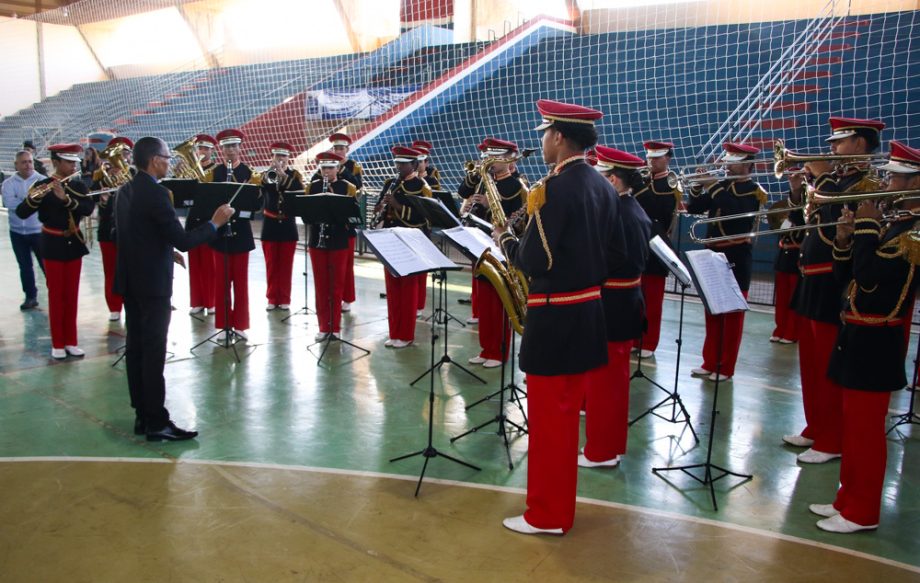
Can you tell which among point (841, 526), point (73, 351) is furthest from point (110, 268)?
point (841, 526)

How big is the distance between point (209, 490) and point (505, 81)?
584 inches

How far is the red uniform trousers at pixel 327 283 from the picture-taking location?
23.7 feet

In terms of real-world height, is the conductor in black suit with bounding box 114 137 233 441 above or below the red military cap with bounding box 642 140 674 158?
below

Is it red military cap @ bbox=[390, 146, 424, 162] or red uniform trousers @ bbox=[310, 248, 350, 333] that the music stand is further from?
red uniform trousers @ bbox=[310, 248, 350, 333]

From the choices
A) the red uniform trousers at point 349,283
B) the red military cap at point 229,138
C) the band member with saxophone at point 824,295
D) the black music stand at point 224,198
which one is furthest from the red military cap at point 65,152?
the band member with saxophone at point 824,295

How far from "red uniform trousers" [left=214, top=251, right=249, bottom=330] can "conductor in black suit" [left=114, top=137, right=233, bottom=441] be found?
8.39ft

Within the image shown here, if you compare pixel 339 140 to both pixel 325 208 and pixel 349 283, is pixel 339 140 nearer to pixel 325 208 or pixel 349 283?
pixel 349 283

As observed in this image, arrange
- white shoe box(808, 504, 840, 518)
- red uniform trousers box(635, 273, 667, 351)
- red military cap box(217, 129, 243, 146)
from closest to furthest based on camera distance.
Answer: white shoe box(808, 504, 840, 518) → red uniform trousers box(635, 273, 667, 351) → red military cap box(217, 129, 243, 146)

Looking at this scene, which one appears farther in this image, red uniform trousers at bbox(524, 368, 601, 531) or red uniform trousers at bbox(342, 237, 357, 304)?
red uniform trousers at bbox(342, 237, 357, 304)

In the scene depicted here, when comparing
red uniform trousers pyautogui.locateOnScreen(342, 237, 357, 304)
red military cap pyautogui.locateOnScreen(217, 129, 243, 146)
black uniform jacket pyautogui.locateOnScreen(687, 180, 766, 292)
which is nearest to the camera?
black uniform jacket pyautogui.locateOnScreen(687, 180, 766, 292)

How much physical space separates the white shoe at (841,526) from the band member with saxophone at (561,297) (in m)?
1.35

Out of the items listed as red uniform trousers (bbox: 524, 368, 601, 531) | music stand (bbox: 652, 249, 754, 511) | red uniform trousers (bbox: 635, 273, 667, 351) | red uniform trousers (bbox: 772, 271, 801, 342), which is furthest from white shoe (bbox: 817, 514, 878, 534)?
red uniform trousers (bbox: 772, 271, 801, 342)

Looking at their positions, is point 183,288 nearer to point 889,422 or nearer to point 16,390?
point 16,390

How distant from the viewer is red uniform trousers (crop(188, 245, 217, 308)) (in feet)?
26.5
